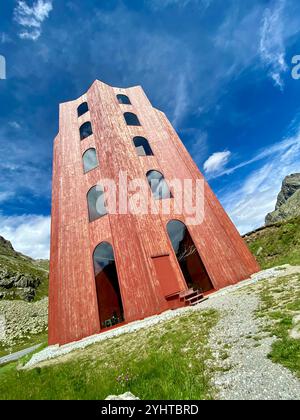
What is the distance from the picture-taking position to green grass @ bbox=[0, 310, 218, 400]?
4828 millimetres

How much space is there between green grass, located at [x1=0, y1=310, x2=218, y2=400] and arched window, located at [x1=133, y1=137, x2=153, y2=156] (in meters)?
16.1

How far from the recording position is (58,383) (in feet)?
22.2

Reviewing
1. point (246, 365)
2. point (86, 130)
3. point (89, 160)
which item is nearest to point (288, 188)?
point (86, 130)

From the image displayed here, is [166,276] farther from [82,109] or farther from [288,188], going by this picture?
[288,188]

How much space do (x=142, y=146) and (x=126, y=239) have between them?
10.6 m

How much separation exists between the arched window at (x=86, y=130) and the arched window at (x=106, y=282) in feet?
42.5

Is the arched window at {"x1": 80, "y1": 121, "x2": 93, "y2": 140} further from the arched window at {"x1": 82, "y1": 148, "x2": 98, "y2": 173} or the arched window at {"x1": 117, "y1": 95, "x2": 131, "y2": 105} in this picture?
the arched window at {"x1": 117, "y1": 95, "x2": 131, "y2": 105}

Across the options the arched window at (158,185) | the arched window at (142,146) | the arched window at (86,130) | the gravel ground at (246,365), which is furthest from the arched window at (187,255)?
the arched window at (86,130)

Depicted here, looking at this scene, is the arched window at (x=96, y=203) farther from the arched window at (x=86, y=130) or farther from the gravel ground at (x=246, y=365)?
the gravel ground at (x=246, y=365)

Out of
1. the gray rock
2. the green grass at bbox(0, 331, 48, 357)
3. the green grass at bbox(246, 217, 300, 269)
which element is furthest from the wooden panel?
the gray rock
